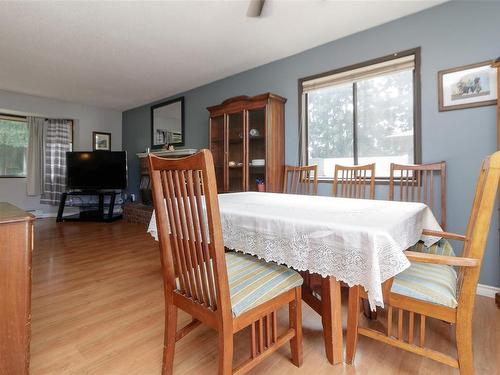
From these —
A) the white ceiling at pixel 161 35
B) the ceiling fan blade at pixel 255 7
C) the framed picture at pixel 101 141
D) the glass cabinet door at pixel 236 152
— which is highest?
the white ceiling at pixel 161 35

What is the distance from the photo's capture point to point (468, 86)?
216 cm

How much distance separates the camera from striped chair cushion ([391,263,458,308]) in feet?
3.48

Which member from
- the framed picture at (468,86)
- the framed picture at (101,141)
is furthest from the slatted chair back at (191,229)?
the framed picture at (101,141)

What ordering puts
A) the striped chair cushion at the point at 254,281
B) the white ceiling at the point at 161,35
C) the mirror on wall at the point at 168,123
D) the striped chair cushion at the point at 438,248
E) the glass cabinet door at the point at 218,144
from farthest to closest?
the mirror on wall at the point at 168,123, the glass cabinet door at the point at 218,144, the white ceiling at the point at 161,35, the striped chair cushion at the point at 438,248, the striped chair cushion at the point at 254,281

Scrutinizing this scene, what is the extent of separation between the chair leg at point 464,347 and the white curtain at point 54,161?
252 inches

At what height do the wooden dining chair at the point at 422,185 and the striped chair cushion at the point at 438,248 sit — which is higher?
the wooden dining chair at the point at 422,185

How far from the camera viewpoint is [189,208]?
3.27 ft

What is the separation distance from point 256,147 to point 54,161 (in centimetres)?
449

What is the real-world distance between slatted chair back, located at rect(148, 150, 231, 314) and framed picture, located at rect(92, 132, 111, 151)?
5681 millimetres

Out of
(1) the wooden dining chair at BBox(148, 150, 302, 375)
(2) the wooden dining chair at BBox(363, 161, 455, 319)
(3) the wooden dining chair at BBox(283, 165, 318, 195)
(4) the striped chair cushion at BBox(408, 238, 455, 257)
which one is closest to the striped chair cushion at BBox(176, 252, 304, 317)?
(1) the wooden dining chair at BBox(148, 150, 302, 375)

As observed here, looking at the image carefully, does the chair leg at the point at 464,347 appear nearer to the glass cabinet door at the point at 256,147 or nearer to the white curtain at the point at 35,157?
the glass cabinet door at the point at 256,147

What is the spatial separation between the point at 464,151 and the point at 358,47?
143 cm

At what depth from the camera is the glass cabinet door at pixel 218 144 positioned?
12.0ft

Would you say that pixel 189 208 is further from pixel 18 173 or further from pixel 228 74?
pixel 18 173
